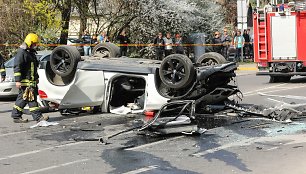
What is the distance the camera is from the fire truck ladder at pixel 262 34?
58.3 ft

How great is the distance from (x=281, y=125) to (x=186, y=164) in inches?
118

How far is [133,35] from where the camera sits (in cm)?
2836

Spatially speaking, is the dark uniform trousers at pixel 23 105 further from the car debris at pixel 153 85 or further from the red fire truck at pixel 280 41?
the red fire truck at pixel 280 41

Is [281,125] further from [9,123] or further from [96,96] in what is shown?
[9,123]

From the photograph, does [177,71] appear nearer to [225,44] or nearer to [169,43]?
[169,43]

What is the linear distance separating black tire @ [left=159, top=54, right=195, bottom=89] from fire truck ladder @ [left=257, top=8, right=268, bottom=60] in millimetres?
8964

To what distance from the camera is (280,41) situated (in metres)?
17.7

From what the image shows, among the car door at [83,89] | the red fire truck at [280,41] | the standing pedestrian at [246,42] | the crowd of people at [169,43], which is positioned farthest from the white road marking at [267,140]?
the standing pedestrian at [246,42]

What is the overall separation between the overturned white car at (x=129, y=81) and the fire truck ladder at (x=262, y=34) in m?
7.74

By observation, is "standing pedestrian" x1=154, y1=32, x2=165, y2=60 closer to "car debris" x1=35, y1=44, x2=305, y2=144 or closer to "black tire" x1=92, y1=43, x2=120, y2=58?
"black tire" x1=92, y1=43, x2=120, y2=58

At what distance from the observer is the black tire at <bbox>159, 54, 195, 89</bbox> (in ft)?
30.3

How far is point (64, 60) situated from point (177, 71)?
93.6 inches

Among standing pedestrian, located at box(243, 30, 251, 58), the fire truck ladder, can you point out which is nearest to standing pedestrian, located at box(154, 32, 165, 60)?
standing pedestrian, located at box(243, 30, 251, 58)

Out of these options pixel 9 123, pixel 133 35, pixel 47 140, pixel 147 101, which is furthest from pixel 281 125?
pixel 133 35
